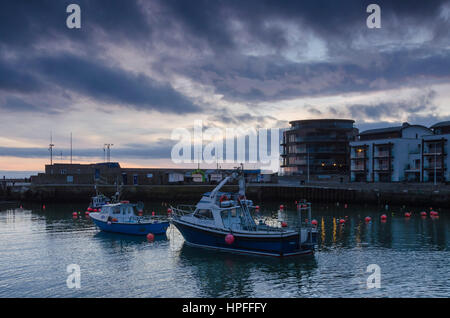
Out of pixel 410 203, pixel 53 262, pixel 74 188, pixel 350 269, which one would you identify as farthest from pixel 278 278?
pixel 74 188

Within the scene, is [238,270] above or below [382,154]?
below

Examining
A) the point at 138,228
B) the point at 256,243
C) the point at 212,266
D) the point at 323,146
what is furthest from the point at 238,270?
the point at 323,146

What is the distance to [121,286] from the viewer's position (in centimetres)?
2138

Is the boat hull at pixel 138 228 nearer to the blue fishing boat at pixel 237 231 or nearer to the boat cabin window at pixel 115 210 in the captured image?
the boat cabin window at pixel 115 210

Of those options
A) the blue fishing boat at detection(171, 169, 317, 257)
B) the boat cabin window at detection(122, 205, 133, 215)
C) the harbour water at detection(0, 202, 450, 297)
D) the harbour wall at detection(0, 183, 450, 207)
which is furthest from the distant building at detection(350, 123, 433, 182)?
the boat cabin window at detection(122, 205, 133, 215)

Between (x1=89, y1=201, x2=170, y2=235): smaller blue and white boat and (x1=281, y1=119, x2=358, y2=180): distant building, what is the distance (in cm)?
7590

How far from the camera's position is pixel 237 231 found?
90.3ft

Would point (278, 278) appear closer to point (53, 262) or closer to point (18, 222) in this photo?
point (53, 262)

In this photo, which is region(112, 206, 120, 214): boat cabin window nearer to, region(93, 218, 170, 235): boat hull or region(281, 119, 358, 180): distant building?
region(93, 218, 170, 235): boat hull

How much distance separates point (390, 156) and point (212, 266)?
2597 inches

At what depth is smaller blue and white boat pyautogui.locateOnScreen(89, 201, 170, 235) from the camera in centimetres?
3597

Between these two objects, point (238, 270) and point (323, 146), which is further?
point (323, 146)

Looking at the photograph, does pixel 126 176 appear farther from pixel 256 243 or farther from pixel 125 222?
pixel 256 243
